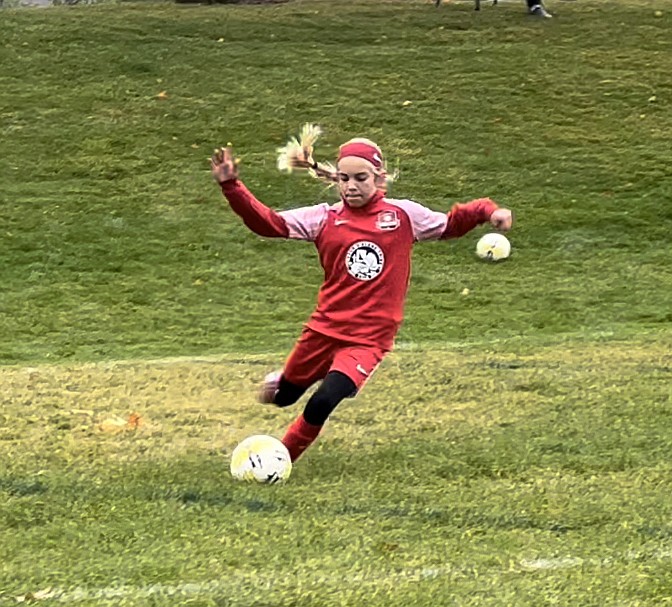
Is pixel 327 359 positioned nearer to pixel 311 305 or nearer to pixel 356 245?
pixel 356 245

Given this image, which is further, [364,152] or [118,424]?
[118,424]

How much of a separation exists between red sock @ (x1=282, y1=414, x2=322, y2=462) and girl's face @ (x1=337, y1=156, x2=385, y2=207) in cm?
98

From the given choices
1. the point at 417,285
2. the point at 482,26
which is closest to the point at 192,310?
the point at 417,285

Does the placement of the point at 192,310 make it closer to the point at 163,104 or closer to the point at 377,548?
the point at 163,104

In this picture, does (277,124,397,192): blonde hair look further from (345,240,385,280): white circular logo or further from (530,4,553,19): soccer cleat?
(530,4,553,19): soccer cleat

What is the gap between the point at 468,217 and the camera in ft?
15.6

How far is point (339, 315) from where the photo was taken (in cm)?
471

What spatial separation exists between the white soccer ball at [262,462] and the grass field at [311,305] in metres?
0.08

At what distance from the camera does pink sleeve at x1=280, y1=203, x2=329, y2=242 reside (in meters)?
4.73

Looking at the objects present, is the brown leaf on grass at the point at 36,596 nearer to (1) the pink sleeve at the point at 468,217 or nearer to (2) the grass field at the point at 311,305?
(2) the grass field at the point at 311,305

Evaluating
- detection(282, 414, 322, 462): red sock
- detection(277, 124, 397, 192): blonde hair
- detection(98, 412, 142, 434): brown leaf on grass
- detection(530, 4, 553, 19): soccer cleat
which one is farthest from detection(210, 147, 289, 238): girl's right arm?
detection(530, 4, 553, 19): soccer cleat

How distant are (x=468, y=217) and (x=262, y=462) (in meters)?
1.41

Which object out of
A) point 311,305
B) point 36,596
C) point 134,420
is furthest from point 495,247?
point 311,305

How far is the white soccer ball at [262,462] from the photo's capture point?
4.44 meters
